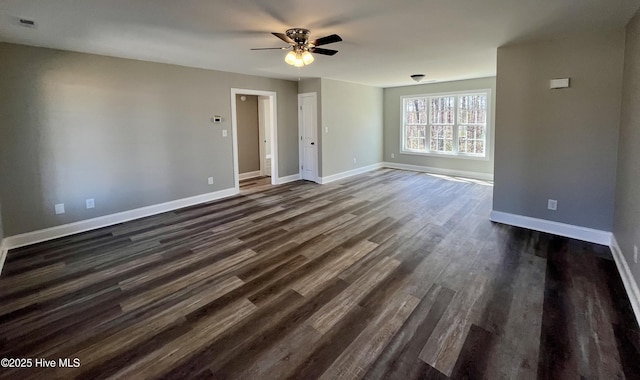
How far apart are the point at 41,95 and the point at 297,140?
4.81 metres

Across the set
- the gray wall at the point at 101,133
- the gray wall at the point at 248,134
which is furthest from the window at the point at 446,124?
the gray wall at the point at 101,133

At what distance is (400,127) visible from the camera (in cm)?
898

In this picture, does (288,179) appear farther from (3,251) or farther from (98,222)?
(3,251)

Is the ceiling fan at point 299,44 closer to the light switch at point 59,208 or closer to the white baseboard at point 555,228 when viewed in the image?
the white baseboard at point 555,228

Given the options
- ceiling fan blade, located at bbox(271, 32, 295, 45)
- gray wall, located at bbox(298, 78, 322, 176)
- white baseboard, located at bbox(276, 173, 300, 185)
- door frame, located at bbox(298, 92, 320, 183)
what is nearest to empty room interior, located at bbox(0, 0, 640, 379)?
ceiling fan blade, located at bbox(271, 32, 295, 45)

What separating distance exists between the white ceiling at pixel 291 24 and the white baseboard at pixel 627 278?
2.31 m

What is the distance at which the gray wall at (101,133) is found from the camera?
3.84 m

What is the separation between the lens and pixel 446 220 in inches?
179

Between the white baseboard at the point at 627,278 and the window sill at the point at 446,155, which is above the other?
the window sill at the point at 446,155

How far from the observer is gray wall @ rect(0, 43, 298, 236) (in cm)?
384

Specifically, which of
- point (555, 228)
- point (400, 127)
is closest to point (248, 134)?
point (400, 127)

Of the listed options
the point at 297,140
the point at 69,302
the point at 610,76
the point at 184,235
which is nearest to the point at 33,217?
the point at 184,235

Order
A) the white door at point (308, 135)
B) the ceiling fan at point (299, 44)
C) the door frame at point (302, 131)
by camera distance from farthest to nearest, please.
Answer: the white door at point (308, 135) < the door frame at point (302, 131) < the ceiling fan at point (299, 44)

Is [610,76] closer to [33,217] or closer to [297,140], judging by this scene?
[297,140]
